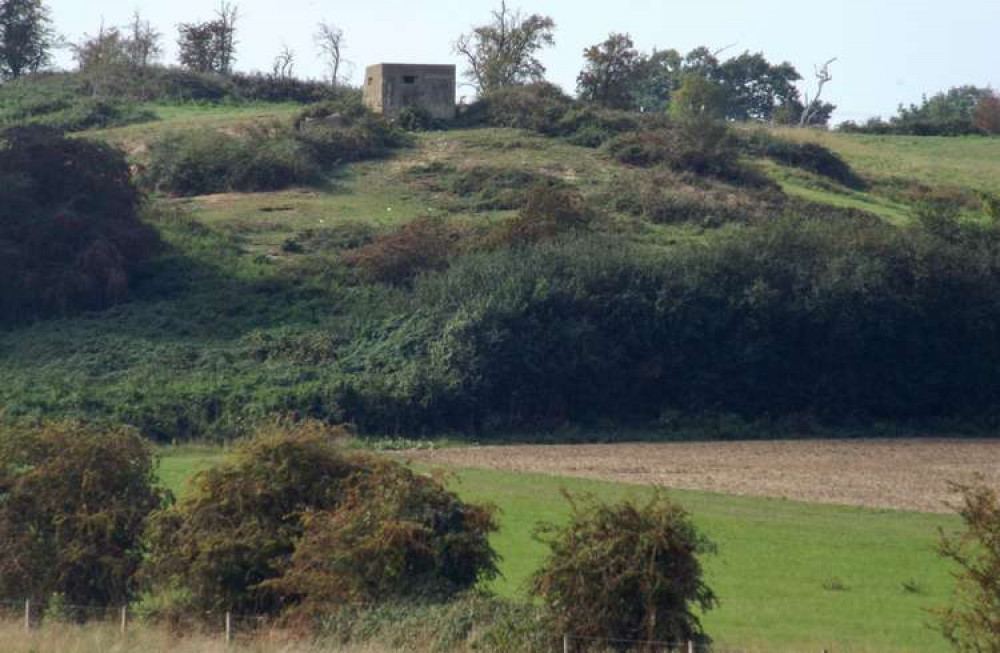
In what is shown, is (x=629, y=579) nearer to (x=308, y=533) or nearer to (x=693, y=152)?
(x=308, y=533)

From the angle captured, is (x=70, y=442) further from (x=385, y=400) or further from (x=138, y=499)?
(x=385, y=400)

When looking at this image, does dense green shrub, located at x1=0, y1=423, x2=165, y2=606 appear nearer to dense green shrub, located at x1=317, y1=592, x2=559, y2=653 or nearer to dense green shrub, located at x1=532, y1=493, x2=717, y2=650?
dense green shrub, located at x1=317, y1=592, x2=559, y2=653

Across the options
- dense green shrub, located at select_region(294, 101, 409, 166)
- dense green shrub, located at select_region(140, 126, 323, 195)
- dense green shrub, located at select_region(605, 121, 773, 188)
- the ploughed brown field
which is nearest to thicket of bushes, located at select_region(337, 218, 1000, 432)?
the ploughed brown field

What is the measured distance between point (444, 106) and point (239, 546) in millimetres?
61458

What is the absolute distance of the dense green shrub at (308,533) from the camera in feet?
48.5

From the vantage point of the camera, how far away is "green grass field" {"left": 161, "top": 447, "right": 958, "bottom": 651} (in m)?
17.9

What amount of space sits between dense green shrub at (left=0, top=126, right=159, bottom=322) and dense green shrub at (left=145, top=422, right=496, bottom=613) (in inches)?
1424

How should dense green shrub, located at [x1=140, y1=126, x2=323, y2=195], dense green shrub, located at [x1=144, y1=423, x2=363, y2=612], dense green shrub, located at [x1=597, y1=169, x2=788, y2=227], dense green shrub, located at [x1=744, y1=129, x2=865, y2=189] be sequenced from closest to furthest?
1. dense green shrub, located at [x1=144, y1=423, x2=363, y2=612]
2. dense green shrub, located at [x1=597, y1=169, x2=788, y2=227]
3. dense green shrub, located at [x1=140, y1=126, x2=323, y2=195]
4. dense green shrub, located at [x1=744, y1=129, x2=865, y2=189]

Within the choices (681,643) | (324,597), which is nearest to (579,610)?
(681,643)

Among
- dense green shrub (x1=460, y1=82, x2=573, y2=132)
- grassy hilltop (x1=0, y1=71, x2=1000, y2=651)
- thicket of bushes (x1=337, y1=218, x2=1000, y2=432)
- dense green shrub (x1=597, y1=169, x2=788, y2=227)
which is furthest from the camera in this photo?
dense green shrub (x1=460, y1=82, x2=573, y2=132)

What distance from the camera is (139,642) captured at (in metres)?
14.2

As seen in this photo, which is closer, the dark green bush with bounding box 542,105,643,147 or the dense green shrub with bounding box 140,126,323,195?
the dense green shrub with bounding box 140,126,323,195

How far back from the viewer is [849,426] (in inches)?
A: 1797

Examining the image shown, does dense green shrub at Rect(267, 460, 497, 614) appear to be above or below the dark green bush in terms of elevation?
below
